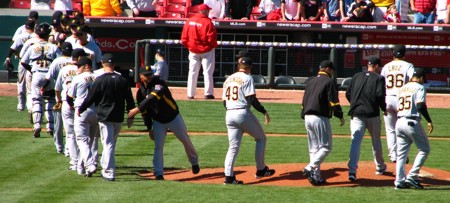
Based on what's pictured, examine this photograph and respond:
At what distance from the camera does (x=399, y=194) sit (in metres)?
11.7

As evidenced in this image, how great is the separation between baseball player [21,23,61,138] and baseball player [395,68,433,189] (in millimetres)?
5839

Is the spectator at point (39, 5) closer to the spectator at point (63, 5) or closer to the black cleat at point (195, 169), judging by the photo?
the spectator at point (63, 5)

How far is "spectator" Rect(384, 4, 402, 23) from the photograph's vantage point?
22.2m

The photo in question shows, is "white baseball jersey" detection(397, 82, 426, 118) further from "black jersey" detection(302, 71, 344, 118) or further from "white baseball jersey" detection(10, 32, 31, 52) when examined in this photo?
"white baseball jersey" detection(10, 32, 31, 52)

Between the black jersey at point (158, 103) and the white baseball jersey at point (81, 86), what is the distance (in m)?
0.72

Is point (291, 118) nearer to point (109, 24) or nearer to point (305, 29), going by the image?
point (305, 29)

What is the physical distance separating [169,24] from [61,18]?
247 inches

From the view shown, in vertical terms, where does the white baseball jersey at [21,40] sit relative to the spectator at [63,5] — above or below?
below

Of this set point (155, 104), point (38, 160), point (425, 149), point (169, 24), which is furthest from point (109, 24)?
point (425, 149)

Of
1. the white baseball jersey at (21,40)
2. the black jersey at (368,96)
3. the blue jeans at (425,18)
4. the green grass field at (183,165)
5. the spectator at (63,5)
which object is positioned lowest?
the green grass field at (183,165)

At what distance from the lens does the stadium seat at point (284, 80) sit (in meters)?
21.2

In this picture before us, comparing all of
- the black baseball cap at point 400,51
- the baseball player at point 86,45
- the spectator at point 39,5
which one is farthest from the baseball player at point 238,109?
the spectator at point 39,5

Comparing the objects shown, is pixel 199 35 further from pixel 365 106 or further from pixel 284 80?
pixel 365 106

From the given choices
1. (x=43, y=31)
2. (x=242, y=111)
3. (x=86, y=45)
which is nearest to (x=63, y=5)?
(x=43, y=31)
